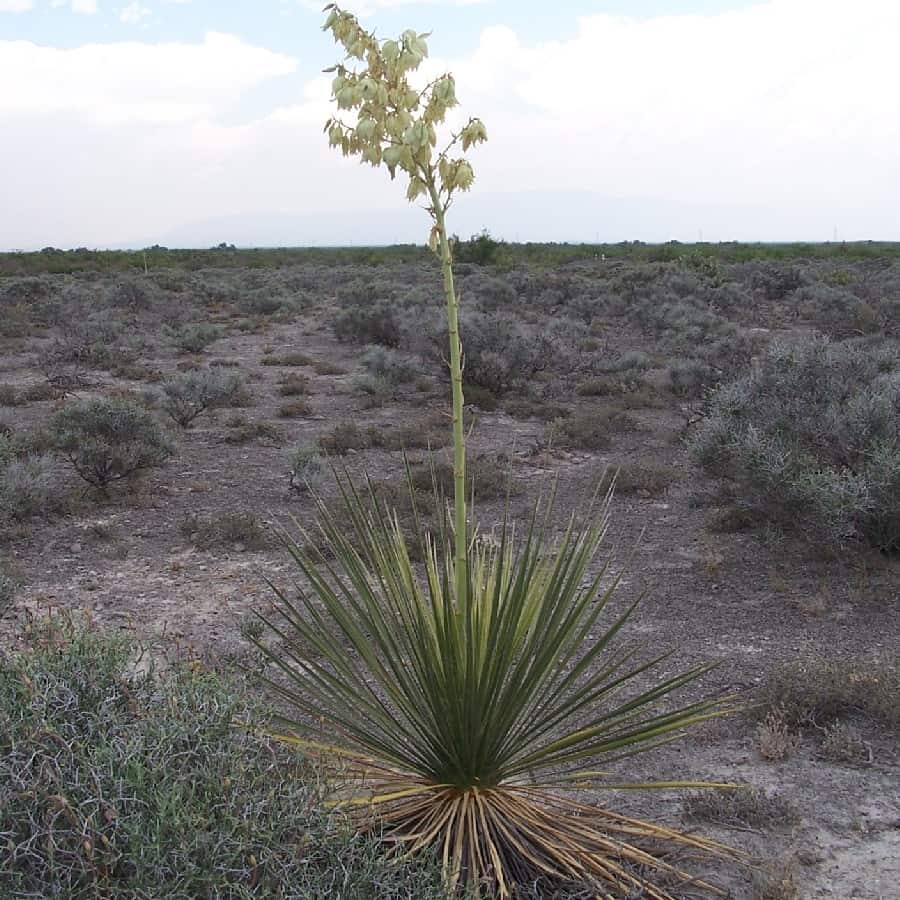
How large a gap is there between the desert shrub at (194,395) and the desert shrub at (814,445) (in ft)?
23.2

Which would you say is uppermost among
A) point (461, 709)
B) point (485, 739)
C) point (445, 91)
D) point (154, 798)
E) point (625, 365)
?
point (445, 91)

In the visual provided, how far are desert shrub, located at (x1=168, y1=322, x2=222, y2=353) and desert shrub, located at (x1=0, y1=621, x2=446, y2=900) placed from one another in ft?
57.2

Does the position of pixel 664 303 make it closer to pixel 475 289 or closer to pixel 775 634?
pixel 475 289

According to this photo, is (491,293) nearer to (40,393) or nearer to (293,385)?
(293,385)

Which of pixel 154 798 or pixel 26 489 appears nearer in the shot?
pixel 154 798

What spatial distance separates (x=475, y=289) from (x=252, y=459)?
15.8 m

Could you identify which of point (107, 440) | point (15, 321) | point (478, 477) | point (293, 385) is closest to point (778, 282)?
A: point (293, 385)

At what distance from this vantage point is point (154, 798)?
6.42 feet

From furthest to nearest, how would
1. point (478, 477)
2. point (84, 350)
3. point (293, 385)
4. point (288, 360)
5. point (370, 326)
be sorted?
point (370, 326) < point (288, 360) < point (84, 350) < point (293, 385) < point (478, 477)

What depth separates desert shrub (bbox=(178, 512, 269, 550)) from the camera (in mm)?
7574

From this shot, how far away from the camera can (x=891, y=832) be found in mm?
3703

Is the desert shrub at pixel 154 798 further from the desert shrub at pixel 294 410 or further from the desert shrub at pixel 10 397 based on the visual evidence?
the desert shrub at pixel 10 397

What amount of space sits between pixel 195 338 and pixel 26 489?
37.9 ft

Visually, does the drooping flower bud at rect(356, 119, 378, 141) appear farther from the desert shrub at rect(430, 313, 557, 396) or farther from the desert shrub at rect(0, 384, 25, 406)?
the desert shrub at rect(0, 384, 25, 406)
